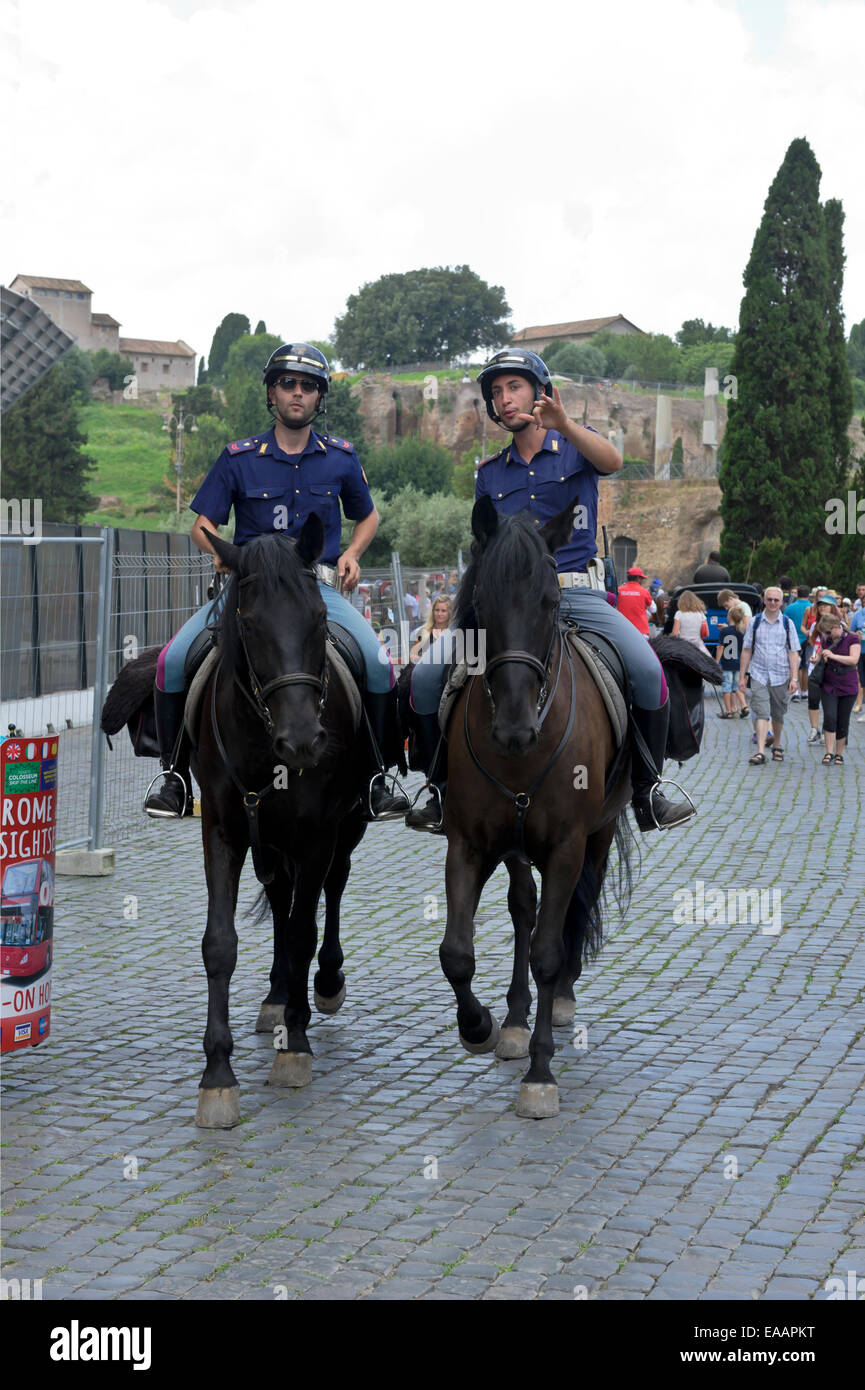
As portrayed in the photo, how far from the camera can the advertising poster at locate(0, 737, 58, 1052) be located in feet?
22.0

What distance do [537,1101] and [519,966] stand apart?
3.37 feet

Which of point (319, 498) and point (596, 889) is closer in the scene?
point (319, 498)

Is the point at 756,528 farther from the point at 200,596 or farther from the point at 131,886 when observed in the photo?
the point at 131,886

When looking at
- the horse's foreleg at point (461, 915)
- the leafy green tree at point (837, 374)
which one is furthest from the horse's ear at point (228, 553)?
the leafy green tree at point (837, 374)

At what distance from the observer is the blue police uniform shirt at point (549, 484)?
6.79 metres

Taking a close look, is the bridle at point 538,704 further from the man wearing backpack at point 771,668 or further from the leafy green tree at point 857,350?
the leafy green tree at point 857,350

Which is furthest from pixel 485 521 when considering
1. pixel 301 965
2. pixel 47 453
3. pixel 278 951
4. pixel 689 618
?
pixel 47 453

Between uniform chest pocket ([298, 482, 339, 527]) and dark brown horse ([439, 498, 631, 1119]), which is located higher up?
uniform chest pocket ([298, 482, 339, 527])

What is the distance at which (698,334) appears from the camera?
6063 inches

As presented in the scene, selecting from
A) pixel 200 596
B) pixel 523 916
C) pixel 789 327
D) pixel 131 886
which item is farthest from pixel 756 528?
pixel 523 916

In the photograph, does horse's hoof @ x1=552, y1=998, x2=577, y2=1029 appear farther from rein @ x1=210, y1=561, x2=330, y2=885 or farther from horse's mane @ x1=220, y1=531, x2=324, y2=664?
horse's mane @ x1=220, y1=531, x2=324, y2=664

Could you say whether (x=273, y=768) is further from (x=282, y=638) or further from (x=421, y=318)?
(x=421, y=318)

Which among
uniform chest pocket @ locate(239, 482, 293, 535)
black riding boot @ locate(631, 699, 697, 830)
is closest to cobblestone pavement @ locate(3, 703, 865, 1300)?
black riding boot @ locate(631, 699, 697, 830)

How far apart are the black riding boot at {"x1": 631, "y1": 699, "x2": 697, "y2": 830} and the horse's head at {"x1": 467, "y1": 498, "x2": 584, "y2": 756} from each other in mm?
1094
